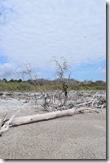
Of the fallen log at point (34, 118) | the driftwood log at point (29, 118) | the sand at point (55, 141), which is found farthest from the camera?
the fallen log at point (34, 118)

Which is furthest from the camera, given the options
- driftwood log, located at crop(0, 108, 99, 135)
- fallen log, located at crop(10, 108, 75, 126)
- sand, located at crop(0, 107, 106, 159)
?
fallen log, located at crop(10, 108, 75, 126)

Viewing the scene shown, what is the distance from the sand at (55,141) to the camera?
255 centimetres

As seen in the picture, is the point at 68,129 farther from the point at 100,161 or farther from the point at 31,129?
the point at 100,161

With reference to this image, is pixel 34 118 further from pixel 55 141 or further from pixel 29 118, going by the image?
pixel 55 141

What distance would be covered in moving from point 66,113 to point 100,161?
6.04 ft

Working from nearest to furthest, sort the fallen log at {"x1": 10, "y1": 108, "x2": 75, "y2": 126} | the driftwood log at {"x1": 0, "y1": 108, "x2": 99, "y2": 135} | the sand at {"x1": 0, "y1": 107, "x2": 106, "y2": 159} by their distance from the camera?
the sand at {"x1": 0, "y1": 107, "x2": 106, "y2": 159}
the driftwood log at {"x1": 0, "y1": 108, "x2": 99, "y2": 135}
the fallen log at {"x1": 10, "y1": 108, "x2": 75, "y2": 126}

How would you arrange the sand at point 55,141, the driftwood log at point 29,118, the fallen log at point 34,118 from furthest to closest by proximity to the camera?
the fallen log at point 34,118, the driftwood log at point 29,118, the sand at point 55,141

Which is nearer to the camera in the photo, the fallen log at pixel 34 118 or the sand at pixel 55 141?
the sand at pixel 55 141

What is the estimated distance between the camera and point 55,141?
292cm

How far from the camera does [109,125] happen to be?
282 centimetres

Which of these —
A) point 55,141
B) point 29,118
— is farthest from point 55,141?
point 29,118

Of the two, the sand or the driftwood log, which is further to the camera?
the driftwood log

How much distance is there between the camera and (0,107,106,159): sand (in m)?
2.55

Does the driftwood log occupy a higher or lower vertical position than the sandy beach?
higher
